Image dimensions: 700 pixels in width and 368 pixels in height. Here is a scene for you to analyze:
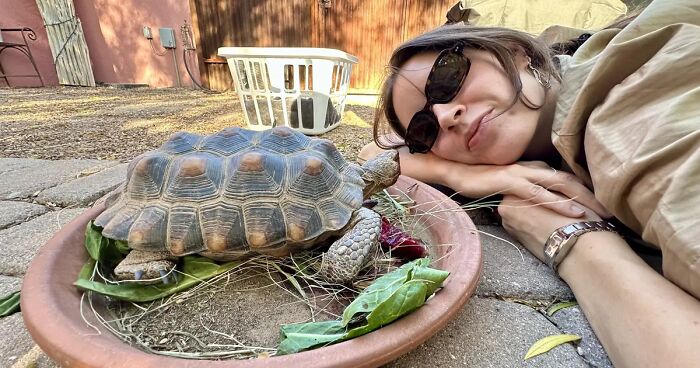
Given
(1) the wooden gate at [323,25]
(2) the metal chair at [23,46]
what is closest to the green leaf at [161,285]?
(1) the wooden gate at [323,25]

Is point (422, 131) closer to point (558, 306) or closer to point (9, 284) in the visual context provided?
point (558, 306)

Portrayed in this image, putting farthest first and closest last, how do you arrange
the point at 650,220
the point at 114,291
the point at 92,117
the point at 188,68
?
the point at 188,68, the point at 92,117, the point at 114,291, the point at 650,220

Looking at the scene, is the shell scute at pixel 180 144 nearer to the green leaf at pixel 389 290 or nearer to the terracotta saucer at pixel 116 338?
the terracotta saucer at pixel 116 338

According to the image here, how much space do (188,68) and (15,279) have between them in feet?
17.8

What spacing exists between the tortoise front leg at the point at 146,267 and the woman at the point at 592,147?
2.67 feet

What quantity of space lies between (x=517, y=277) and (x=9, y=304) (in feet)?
3.62

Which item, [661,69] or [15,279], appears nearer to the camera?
[661,69]

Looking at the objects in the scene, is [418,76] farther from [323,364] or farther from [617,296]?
[323,364]

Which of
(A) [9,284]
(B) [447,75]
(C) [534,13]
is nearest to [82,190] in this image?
(A) [9,284]

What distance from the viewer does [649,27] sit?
30.0 inches

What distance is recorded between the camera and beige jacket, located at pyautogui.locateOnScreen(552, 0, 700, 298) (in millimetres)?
549

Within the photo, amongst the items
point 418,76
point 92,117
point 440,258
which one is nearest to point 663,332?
point 440,258

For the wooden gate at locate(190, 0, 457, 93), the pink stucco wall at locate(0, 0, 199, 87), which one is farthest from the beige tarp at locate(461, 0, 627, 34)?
the pink stucco wall at locate(0, 0, 199, 87)

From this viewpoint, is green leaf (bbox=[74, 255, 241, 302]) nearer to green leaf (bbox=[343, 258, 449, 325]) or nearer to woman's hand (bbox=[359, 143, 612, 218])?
green leaf (bbox=[343, 258, 449, 325])
